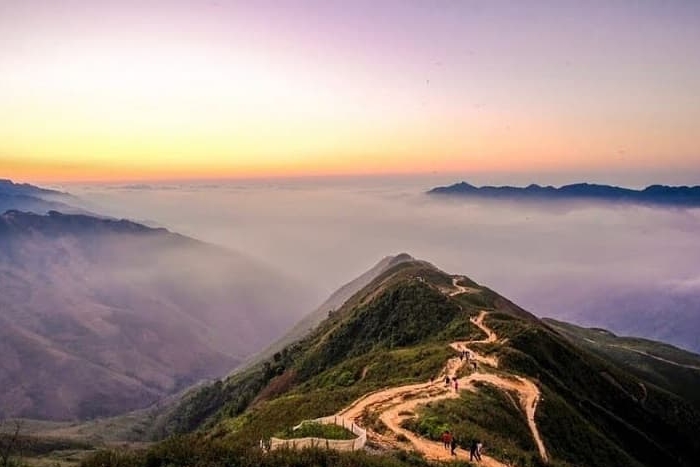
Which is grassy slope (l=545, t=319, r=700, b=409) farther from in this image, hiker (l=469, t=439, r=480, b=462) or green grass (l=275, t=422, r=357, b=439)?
green grass (l=275, t=422, r=357, b=439)

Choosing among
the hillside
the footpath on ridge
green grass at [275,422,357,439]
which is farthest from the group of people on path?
green grass at [275,422,357,439]

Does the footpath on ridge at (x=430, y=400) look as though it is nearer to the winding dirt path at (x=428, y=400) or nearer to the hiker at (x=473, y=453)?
the winding dirt path at (x=428, y=400)

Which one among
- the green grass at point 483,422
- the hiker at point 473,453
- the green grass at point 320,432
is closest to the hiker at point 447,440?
the green grass at point 483,422

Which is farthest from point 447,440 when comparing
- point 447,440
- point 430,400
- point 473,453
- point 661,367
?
point 661,367

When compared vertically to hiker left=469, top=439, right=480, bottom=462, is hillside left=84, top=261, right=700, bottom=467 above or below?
below

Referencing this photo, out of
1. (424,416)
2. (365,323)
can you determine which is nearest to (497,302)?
(365,323)

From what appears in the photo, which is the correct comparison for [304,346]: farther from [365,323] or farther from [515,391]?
[515,391]

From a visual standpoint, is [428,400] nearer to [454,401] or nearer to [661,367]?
[454,401]
